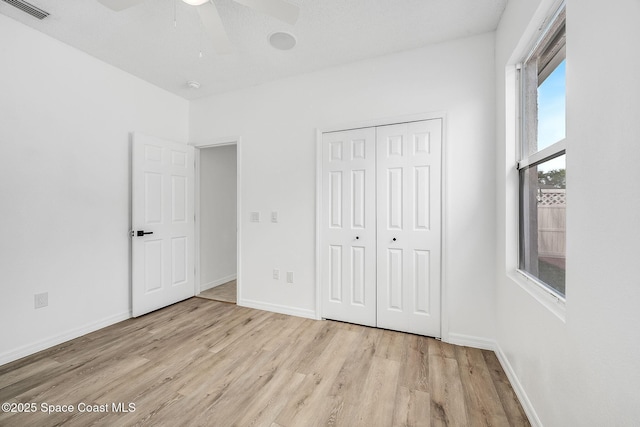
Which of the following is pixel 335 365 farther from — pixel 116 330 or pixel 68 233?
pixel 68 233

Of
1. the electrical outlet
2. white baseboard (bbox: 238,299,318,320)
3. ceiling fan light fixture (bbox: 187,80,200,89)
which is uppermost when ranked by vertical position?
ceiling fan light fixture (bbox: 187,80,200,89)

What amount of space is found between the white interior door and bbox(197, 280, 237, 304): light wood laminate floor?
21 centimetres

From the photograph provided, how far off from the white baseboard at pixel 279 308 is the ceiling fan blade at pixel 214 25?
8.33 feet

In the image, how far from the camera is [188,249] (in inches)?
136

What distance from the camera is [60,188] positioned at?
2350 mm

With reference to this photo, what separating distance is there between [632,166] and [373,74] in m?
2.26

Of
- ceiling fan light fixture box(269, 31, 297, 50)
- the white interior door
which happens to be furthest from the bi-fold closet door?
the white interior door

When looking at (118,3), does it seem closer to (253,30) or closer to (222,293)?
(253,30)

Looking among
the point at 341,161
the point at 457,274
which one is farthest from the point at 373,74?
the point at 457,274

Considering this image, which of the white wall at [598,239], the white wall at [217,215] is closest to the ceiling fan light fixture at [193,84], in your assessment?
the white wall at [217,215]

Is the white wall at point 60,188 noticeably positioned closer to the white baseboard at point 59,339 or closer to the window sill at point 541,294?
the white baseboard at point 59,339

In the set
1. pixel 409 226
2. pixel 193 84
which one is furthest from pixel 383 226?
pixel 193 84

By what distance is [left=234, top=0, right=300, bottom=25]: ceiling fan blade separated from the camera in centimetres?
152

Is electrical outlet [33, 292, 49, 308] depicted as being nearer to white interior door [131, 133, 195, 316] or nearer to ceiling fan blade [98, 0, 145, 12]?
white interior door [131, 133, 195, 316]
